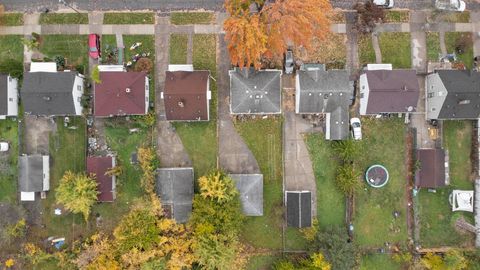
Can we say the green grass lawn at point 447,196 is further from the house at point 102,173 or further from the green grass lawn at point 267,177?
the house at point 102,173

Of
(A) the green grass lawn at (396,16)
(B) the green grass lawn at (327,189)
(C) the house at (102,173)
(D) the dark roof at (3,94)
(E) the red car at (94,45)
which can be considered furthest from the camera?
(A) the green grass lawn at (396,16)

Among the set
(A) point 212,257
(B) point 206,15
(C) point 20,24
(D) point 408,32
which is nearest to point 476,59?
(D) point 408,32

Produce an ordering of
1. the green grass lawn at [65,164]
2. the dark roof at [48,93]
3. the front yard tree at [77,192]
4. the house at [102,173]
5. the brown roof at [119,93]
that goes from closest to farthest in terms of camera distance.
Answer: the front yard tree at [77,192]
the dark roof at [48,93]
the brown roof at [119,93]
the house at [102,173]
the green grass lawn at [65,164]

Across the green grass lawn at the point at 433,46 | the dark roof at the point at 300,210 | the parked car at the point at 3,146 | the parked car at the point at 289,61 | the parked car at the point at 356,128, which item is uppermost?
the green grass lawn at the point at 433,46

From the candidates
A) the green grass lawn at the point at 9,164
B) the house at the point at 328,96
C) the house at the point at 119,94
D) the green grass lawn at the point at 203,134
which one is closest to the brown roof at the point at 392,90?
the house at the point at 328,96

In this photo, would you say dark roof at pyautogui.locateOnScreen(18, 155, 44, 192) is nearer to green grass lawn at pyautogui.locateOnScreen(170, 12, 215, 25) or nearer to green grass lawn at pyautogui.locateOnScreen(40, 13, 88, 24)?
green grass lawn at pyautogui.locateOnScreen(40, 13, 88, 24)

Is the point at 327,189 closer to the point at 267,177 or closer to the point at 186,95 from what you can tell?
the point at 267,177
